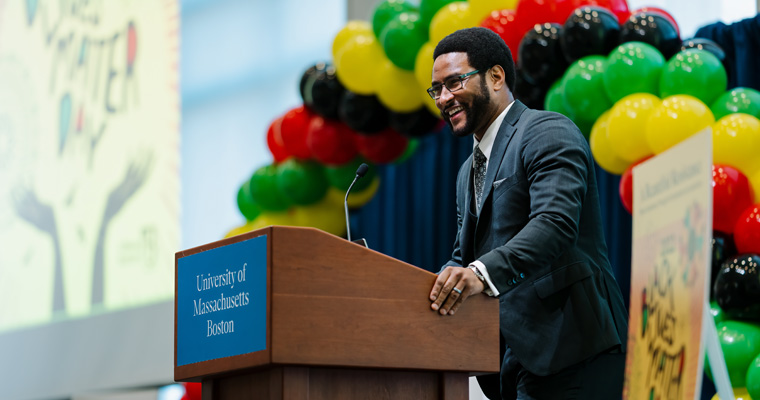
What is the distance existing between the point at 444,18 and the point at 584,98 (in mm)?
809

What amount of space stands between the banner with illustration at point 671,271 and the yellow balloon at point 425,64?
2.70 m

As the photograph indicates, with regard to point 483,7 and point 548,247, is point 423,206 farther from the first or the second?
point 548,247

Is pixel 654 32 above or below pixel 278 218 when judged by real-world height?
above

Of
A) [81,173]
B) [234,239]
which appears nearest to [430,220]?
[81,173]

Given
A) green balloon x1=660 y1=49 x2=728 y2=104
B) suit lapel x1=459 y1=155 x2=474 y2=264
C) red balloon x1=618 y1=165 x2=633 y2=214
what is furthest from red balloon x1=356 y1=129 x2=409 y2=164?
suit lapel x1=459 y1=155 x2=474 y2=264

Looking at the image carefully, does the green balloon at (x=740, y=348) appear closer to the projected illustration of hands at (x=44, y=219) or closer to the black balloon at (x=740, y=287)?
the black balloon at (x=740, y=287)

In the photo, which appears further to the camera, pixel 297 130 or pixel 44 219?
pixel 44 219

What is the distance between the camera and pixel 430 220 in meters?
6.33

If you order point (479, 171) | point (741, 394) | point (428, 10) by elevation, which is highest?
point (428, 10)

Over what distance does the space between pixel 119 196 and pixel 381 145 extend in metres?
2.29

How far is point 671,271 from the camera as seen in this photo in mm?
2023

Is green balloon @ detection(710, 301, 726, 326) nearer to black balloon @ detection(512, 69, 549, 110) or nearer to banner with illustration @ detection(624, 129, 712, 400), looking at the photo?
black balloon @ detection(512, 69, 549, 110)

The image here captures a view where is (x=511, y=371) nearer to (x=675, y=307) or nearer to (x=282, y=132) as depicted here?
(x=675, y=307)

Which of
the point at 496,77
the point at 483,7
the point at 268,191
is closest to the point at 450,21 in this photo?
the point at 483,7
